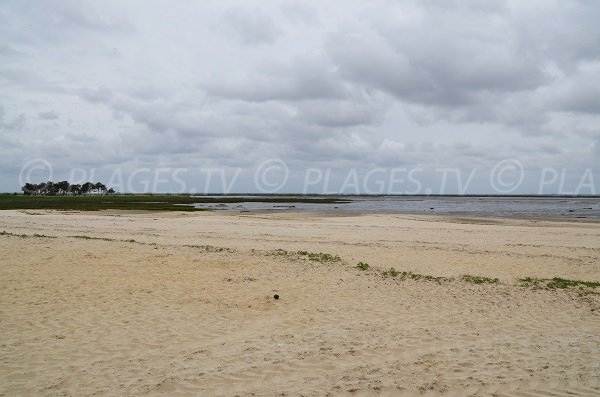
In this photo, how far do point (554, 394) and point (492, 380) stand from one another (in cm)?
79

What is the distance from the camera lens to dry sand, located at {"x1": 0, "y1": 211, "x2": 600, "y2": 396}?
6.66 meters

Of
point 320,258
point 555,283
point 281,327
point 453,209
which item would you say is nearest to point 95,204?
point 453,209

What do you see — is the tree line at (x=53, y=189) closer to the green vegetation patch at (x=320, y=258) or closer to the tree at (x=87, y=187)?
the tree at (x=87, y=187)

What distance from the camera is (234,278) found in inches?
551

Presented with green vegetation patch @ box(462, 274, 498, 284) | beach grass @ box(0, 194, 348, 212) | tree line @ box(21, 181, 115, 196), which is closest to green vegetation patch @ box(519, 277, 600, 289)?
green vegetation patch @ box(462, 274, 498, 284)

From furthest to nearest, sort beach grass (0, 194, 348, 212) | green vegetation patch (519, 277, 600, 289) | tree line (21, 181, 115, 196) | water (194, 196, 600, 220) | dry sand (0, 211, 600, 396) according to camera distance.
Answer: tree line (21, 181, 115, 196) < beach grass (0, 194, 348, 212) < water (194, 196, 600, 220) < green vegetation patch (519, 277, 600, 289) < dry sand (0, 211, 600, 396)

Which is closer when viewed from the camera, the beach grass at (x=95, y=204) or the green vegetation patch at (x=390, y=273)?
the green vegetation patch at (x=390, y=273)

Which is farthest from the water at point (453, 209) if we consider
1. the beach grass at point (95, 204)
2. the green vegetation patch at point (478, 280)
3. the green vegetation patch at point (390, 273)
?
the green vegetation patch at point (390, 273)

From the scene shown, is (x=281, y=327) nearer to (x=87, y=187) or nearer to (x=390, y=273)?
(x=390, y=273)

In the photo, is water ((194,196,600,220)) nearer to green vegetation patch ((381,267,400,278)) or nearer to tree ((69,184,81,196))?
green vegetation patch ((381,267,400,278))

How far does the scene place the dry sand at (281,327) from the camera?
21.9ft

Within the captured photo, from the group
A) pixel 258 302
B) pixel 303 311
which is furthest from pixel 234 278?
pixel 303 311

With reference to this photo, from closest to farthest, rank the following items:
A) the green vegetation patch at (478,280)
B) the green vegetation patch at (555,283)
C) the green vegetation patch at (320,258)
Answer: the green vegetation patch at (555,283) < the green vegetation patch at (478,280) < the green vegetation patch at (320,258)

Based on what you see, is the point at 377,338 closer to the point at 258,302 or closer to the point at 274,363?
the point at 274,363
